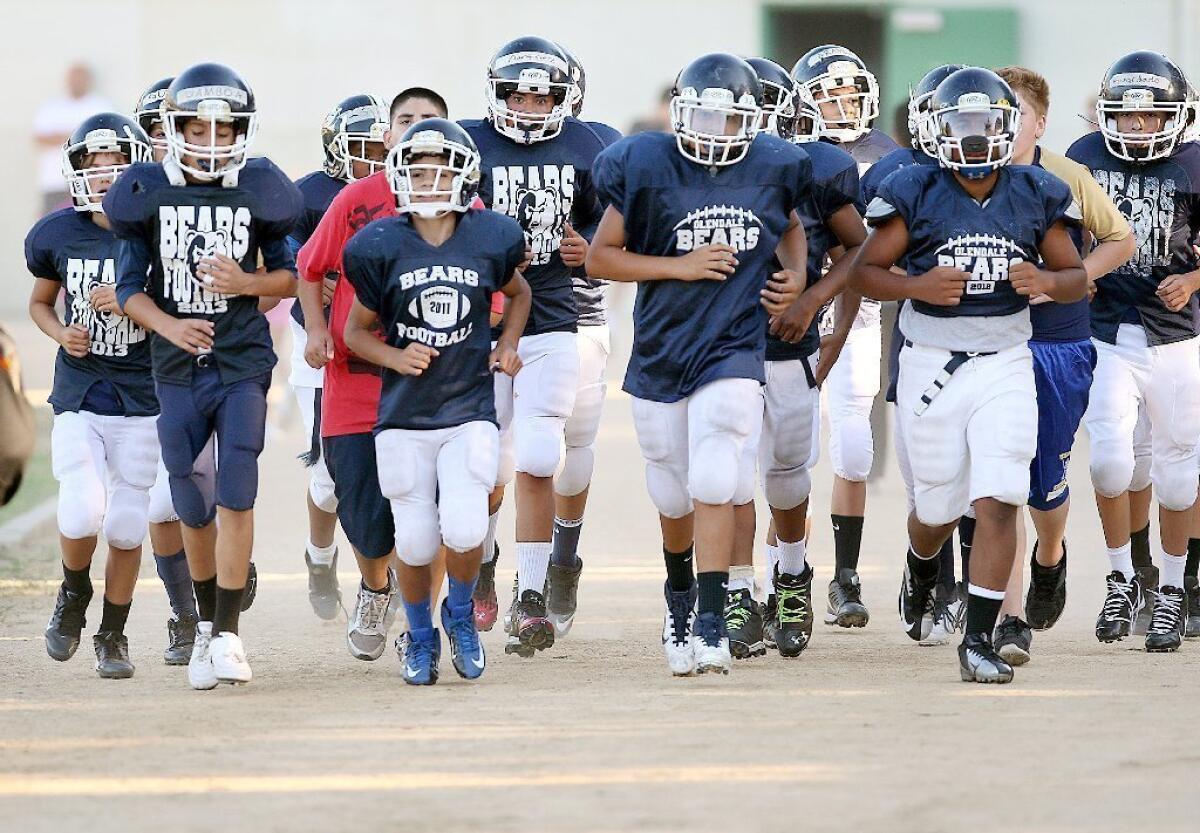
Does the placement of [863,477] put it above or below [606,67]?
below

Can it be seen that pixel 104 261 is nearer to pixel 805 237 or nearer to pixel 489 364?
pixel 489 364

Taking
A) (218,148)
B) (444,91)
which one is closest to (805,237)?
(218,148)

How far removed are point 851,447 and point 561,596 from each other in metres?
1.32

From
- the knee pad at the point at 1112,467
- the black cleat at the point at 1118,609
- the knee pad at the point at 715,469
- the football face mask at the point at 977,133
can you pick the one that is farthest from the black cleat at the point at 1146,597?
the football face mask at the point at 977,133

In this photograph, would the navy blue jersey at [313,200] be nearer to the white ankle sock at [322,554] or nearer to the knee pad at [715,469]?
the white ankle sock at [322,554]

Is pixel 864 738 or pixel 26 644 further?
pixel 26 644

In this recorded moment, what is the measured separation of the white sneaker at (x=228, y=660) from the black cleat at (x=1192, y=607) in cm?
360

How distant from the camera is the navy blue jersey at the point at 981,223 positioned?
7.53 meters

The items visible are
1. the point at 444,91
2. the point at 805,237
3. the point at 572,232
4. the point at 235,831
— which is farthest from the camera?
the point at 444,91

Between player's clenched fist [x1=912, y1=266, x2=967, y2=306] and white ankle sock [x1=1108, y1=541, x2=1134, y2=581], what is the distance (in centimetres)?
168

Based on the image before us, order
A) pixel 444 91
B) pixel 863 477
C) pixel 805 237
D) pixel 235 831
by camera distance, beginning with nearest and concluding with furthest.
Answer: pixel 235 831, pixel 805 237, pixel 863 477, pixel 444 91

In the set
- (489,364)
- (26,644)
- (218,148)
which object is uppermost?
(218,148)

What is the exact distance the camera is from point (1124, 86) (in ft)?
27.6

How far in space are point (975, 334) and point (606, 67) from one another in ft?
60.6
